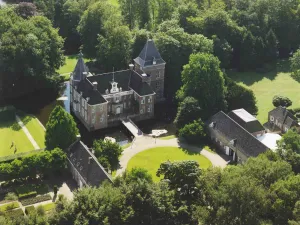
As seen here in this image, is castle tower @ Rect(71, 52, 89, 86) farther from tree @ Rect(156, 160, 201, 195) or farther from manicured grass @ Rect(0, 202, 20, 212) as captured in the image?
tree @ Rect(156, 160, 201, 195)

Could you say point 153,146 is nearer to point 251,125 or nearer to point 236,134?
point 236,134

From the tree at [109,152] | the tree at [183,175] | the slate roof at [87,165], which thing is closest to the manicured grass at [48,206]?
the slate roof at [87,165]

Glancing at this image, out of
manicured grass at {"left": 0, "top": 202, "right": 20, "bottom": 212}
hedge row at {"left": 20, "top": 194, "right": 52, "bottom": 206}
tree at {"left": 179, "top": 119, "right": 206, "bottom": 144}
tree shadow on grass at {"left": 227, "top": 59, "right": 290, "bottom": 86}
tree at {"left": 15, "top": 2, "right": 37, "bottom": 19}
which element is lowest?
hedge row at {"left": 20, "top": 194, "right": 52, "bottom": 206}

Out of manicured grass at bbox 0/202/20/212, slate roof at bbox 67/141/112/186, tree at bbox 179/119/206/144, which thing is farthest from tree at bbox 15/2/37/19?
manicured grass at bbox 0/202/20/212

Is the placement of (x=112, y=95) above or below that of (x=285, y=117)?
above

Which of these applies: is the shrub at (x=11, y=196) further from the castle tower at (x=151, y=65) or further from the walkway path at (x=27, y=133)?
the castle tower at (x=151, y=65)

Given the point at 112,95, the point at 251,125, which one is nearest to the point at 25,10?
the point at 112,95

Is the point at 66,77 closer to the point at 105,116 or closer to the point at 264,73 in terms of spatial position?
the point at 105,116
